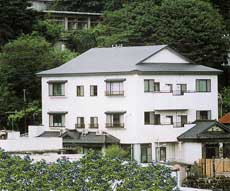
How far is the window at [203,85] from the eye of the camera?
4894 centimetres

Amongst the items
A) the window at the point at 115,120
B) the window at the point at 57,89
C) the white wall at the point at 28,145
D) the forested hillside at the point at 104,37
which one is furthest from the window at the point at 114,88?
the white wall at the point at 28,145

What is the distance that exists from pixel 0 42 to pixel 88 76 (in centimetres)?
1088

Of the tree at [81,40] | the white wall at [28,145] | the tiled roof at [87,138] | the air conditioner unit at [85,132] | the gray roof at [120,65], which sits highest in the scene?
the tree at [81,40]

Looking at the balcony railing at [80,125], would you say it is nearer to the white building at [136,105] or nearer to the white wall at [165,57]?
the white building at [136,105]

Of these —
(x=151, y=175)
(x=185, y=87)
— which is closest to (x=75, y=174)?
(x=151, y=175)

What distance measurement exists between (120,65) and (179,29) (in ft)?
27.6

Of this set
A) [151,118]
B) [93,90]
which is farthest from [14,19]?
[151,118]

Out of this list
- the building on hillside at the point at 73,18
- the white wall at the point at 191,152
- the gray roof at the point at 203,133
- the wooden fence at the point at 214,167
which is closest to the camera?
the wooden fence at the point at 214,167

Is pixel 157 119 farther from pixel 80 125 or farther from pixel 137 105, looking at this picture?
pixel 80 125

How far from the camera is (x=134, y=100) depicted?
4659cm

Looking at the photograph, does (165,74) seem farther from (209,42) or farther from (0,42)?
(0,42)

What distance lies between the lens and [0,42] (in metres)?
57.5

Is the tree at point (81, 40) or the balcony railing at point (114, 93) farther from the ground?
the tree at point (81, 40)

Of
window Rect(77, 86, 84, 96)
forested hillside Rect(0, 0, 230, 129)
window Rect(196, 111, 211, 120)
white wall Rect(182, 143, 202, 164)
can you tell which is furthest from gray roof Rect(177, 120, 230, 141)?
forested hillside Rect(0, 0, 230, 129)
